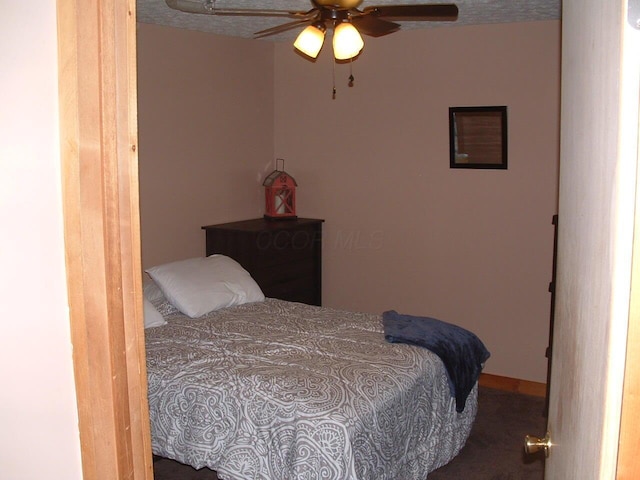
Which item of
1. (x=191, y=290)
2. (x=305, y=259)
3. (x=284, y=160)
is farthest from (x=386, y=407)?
(x=284, y=160)

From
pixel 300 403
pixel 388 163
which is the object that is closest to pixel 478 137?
pixel 388 163

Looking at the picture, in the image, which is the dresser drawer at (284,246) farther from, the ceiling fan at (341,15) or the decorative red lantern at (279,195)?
the ceiling fan at (341,15)

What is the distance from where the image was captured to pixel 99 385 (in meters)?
1.24

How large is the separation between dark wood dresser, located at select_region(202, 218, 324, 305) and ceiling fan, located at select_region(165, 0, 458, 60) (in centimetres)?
177

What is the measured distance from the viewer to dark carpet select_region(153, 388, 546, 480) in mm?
3371

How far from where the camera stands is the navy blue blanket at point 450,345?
Result: 340 cm

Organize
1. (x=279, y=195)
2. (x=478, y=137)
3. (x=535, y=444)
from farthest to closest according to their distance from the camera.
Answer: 1. (x=279, y=195)
2. (x=478, y=137)
3. (x=535, y=444)

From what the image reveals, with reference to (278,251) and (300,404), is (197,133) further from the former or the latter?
(300,404)

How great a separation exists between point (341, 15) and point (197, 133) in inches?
78.7

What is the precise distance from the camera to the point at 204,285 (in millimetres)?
4016

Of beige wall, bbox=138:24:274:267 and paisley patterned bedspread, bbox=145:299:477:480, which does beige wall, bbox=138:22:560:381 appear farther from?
paisley patterned bedspread, bbox=145:299:477:480

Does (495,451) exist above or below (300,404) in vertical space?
below

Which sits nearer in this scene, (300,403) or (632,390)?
(632,390)

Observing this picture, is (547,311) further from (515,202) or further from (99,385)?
(99,385)
